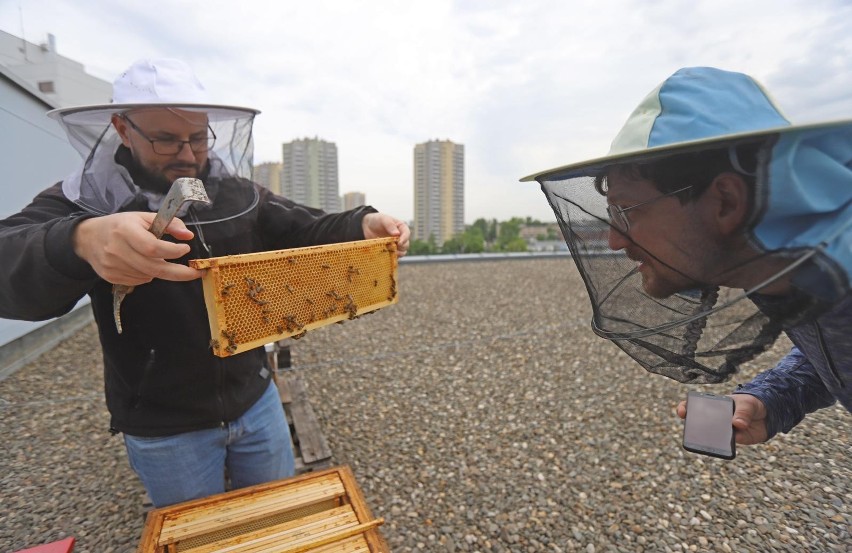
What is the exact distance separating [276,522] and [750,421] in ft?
6.06

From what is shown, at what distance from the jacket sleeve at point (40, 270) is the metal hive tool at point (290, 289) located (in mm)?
339

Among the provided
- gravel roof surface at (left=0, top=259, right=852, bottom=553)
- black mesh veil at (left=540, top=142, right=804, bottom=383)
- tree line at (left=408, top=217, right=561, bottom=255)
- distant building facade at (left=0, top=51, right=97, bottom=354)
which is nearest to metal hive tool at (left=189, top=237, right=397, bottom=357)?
black mesh veil at (left=540, top=142, right=804, bottom=383)

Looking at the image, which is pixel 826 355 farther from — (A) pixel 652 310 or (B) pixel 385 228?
(B) pixel 385 228

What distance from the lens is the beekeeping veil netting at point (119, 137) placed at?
1.58 metres

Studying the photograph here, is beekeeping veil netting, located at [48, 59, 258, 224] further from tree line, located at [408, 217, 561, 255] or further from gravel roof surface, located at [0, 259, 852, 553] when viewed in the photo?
tree line, located at [408, 217, 561, 255]

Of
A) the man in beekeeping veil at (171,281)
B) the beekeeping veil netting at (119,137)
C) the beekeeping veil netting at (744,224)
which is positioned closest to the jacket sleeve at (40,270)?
the man in beekeeping veil at (171,281)

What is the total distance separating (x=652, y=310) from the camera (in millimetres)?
1282

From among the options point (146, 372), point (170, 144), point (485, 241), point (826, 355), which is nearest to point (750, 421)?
point (826, 355)

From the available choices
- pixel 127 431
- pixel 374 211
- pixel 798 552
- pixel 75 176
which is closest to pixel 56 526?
pixel 127 431

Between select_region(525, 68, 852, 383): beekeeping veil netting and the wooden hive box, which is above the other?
select_region(525, 68, 852, 383): beekeeping veil netting

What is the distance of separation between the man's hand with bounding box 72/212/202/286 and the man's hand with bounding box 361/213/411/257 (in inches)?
38.9

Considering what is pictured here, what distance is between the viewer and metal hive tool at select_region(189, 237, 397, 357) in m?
1.38

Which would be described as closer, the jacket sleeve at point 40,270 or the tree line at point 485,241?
the jacket sleeve at point 40,270

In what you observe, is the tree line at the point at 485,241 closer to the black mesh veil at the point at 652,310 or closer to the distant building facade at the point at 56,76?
the distant building facade at the point at 56,76
